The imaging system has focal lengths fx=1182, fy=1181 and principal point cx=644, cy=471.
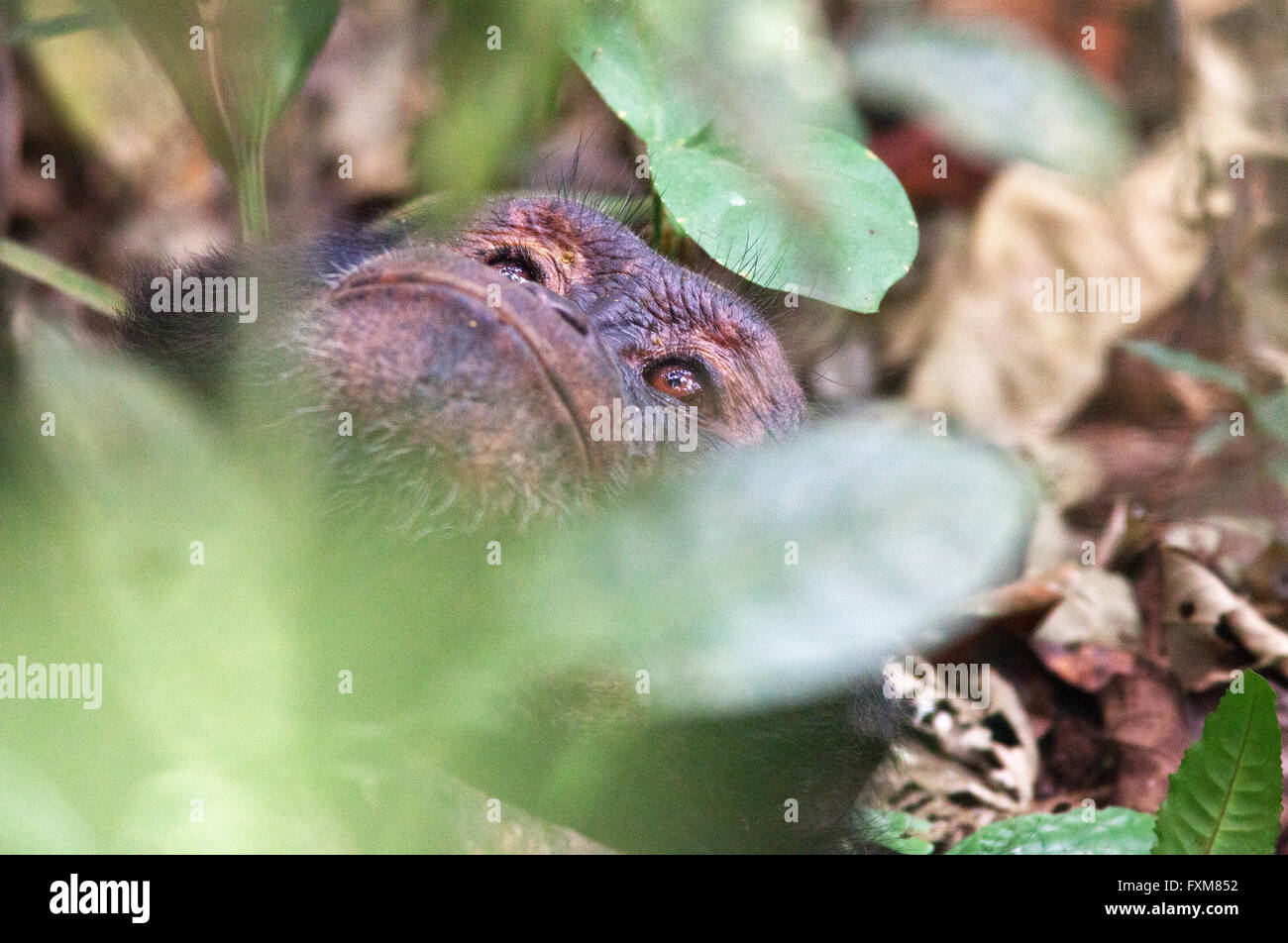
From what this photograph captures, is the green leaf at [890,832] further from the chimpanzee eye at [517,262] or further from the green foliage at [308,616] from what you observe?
the chimpanzee eye at [517,262]

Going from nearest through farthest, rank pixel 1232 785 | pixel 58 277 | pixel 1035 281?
pixel 1232 785 < pixel 58 277 < pixel 1035 281

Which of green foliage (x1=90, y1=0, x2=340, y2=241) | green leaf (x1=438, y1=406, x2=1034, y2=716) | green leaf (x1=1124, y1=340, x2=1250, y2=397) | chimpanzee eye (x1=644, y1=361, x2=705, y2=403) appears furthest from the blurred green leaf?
green leaf (x1=1124, y1=340, x2=1250, y2=397)

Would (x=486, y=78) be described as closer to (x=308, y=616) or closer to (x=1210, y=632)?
(x=308, y=616)

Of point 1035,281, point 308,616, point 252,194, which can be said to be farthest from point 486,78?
point 1035,281

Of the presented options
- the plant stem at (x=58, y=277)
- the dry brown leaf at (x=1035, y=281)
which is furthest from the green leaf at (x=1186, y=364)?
the plant stem at (x=58, y=277)

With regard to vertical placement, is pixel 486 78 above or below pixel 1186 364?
above

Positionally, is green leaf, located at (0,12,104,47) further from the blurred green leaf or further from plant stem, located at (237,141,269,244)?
the blurred green leaf
